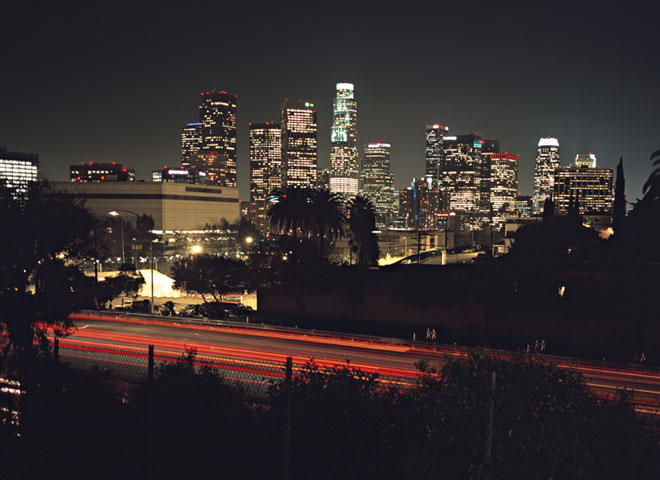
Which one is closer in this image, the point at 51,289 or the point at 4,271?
the point at 4,271

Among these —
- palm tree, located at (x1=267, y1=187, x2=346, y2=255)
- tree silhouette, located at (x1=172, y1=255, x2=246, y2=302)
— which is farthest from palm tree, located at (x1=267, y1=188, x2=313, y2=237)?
tree silhouette, located at (x1=172, y1=255, x2=246, y2=302)

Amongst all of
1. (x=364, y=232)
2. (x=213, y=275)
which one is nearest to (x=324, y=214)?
(x=364, y=232)

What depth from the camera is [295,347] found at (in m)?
25.6

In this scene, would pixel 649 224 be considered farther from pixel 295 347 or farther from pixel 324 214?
pixel 324 214

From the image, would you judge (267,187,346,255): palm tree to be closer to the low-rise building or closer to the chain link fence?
the chain link fence

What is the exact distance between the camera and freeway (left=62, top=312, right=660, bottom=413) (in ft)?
70.9

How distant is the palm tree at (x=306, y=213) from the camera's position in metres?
54.6

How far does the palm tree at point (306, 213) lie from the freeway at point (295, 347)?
77.0 feet

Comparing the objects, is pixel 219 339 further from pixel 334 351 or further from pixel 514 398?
pixel 514 398

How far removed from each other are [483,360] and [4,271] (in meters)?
12.2

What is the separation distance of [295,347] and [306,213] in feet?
99.1

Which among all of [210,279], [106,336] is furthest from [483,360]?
[210,279]

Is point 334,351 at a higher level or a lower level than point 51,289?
lower

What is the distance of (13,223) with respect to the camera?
13773mm
